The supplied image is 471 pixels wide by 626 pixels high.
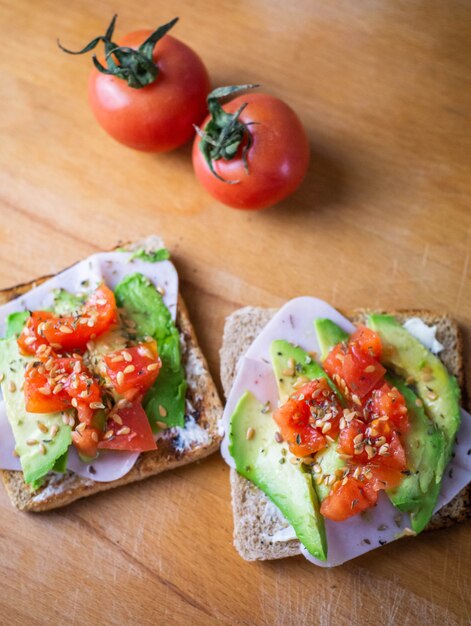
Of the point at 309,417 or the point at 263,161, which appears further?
the point at 263,161

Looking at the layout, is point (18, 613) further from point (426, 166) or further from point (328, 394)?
point (426, 166)

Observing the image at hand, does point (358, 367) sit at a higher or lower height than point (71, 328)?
higher

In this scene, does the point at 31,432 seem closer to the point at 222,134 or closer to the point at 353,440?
the point at 353,440

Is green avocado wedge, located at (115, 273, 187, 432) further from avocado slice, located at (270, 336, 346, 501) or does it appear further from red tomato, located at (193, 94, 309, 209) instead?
red tomato, located at (193, 94, 309, 209)

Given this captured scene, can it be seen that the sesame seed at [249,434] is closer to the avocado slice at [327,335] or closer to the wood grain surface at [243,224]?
the wood grain surface at [243,224]

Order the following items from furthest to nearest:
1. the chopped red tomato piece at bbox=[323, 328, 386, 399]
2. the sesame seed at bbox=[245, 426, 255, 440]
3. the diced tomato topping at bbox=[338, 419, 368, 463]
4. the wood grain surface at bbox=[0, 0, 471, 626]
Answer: the wood grain surface at bbox=[0, 0, 471, 626] → the sesame seed at bbox=[245, 426, 255, 440] → the chopped red tomato piece at bbox=[323, 328, 386, 399] → the diced tomato topping at bbox=[338, 419, 368, 463]

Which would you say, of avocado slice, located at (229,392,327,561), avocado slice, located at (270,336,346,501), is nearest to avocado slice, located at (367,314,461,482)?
avocado slice, located at (270,336,346,501)

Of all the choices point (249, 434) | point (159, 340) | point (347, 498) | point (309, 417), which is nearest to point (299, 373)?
point (309, 417)

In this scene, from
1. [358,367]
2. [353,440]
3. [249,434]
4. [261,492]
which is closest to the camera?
[353,440]
